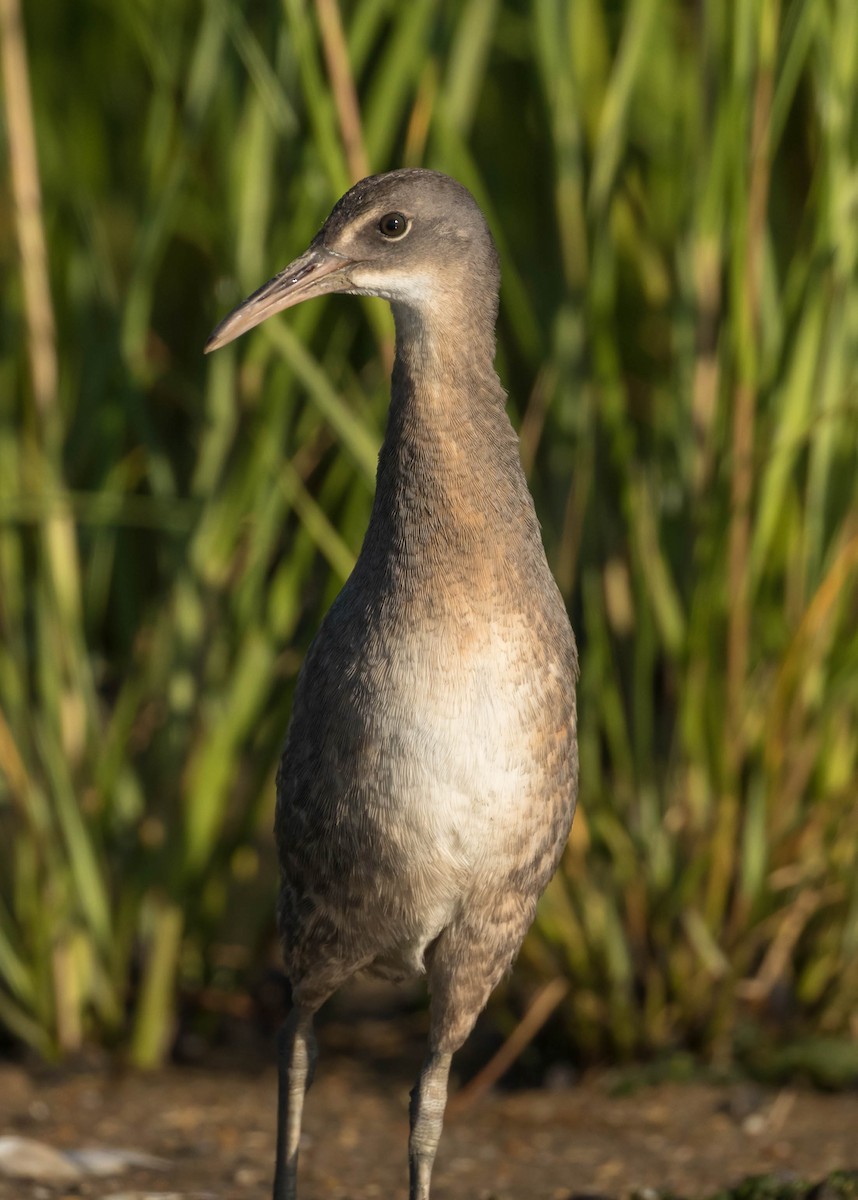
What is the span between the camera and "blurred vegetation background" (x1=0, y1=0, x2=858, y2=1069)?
12.7ft

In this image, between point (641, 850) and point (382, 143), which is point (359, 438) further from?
point (641, 850)

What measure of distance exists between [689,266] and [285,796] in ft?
Answer: 5.50

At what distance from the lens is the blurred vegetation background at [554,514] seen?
12.7 ft

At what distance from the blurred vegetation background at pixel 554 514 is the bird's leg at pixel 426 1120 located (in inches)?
39.3

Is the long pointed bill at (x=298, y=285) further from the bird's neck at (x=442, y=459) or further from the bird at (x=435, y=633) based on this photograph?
the bird's neck at (x=442, y=459)

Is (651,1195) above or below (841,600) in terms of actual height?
below

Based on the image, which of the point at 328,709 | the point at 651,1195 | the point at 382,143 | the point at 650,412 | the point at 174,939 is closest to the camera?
the point at 328,709

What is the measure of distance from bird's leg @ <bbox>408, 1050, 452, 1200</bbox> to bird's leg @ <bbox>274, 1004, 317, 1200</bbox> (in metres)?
0.26

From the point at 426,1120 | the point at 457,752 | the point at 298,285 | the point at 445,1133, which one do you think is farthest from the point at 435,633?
the point at 445,1133

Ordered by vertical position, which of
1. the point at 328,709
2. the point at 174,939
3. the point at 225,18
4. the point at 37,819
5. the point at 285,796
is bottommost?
the point at 174,939

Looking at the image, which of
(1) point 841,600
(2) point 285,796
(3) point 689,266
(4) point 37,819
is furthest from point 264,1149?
(3) point 689,266

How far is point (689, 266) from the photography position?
402cm

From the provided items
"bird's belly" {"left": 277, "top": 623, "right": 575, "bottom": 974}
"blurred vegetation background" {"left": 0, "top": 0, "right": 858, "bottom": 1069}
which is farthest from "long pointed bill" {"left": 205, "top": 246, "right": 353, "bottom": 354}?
"blurred vegetation background" {"left": 0, "top": 0, "right": 858, "bottom": 1069}

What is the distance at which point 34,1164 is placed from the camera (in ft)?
12.2
